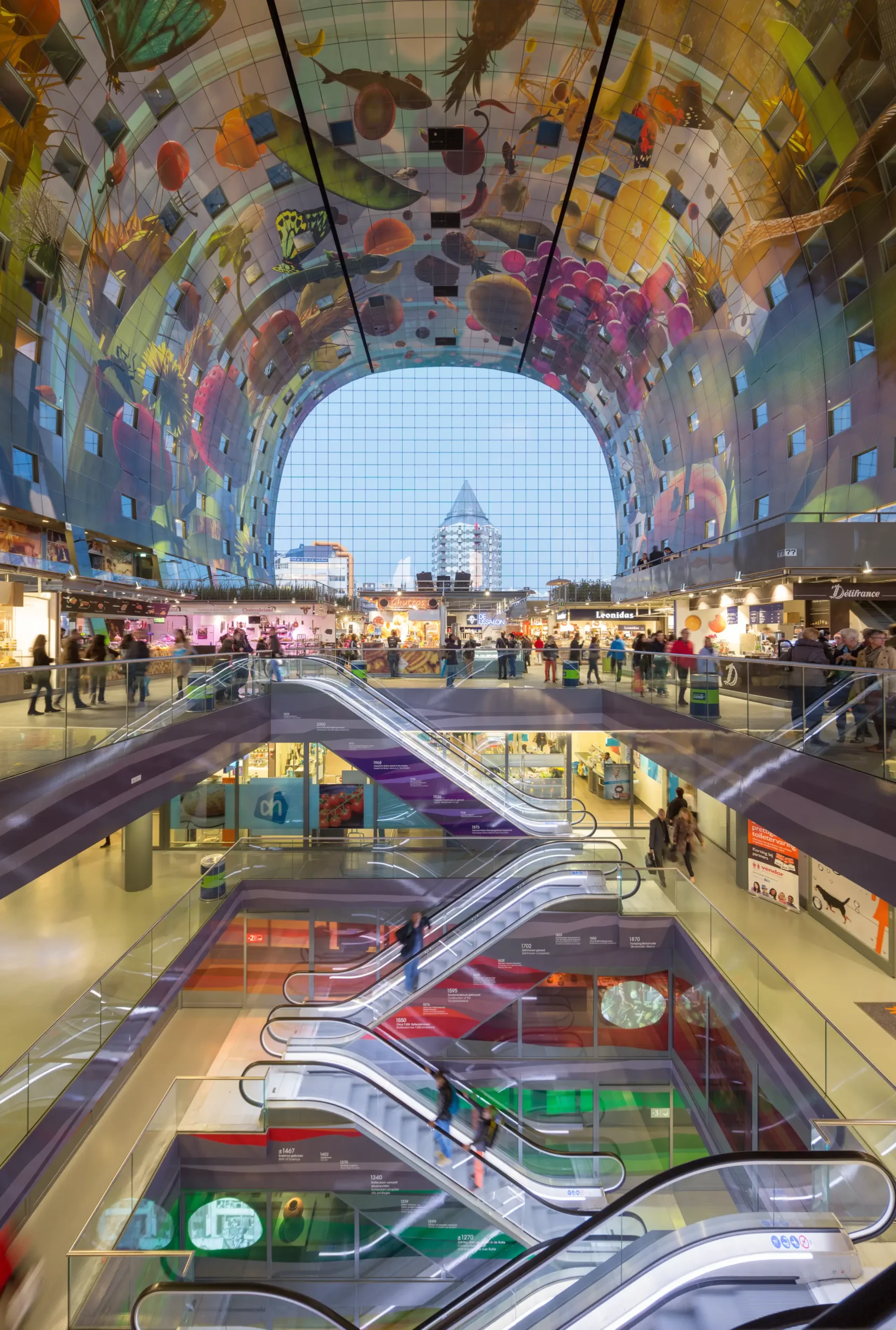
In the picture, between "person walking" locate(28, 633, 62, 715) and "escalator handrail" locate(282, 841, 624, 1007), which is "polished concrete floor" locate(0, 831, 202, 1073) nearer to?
"escalator handrail" locate(282, 841, 624, 1007)

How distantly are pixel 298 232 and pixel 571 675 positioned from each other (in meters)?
18.3

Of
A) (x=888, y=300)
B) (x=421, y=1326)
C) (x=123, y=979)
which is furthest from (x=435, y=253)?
(x=421, y=1326)

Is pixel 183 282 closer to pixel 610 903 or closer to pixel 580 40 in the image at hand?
pixel 580 40

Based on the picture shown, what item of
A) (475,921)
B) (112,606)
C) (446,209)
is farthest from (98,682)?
(446,209)

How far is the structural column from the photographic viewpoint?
42.3 ft

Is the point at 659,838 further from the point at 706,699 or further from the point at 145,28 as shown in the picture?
the point at 145,28

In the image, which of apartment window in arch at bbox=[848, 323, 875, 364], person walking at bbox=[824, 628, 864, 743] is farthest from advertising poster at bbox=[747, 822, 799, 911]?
apartment window in arch at bbox=[848, 323, 875, 364]

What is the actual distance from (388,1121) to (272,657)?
964 cm

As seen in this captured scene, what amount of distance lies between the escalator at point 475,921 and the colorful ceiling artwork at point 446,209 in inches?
390

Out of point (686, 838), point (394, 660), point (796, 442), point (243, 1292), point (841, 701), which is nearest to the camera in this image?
point (243, 1292)

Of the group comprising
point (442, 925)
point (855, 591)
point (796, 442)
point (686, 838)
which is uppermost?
point (796, 442)

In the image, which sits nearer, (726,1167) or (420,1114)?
(726,1167)

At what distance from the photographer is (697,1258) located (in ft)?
13.6

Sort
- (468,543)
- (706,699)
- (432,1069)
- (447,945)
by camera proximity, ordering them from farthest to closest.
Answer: (468,543) < (447,945) < (706,699) < (432,1069)
